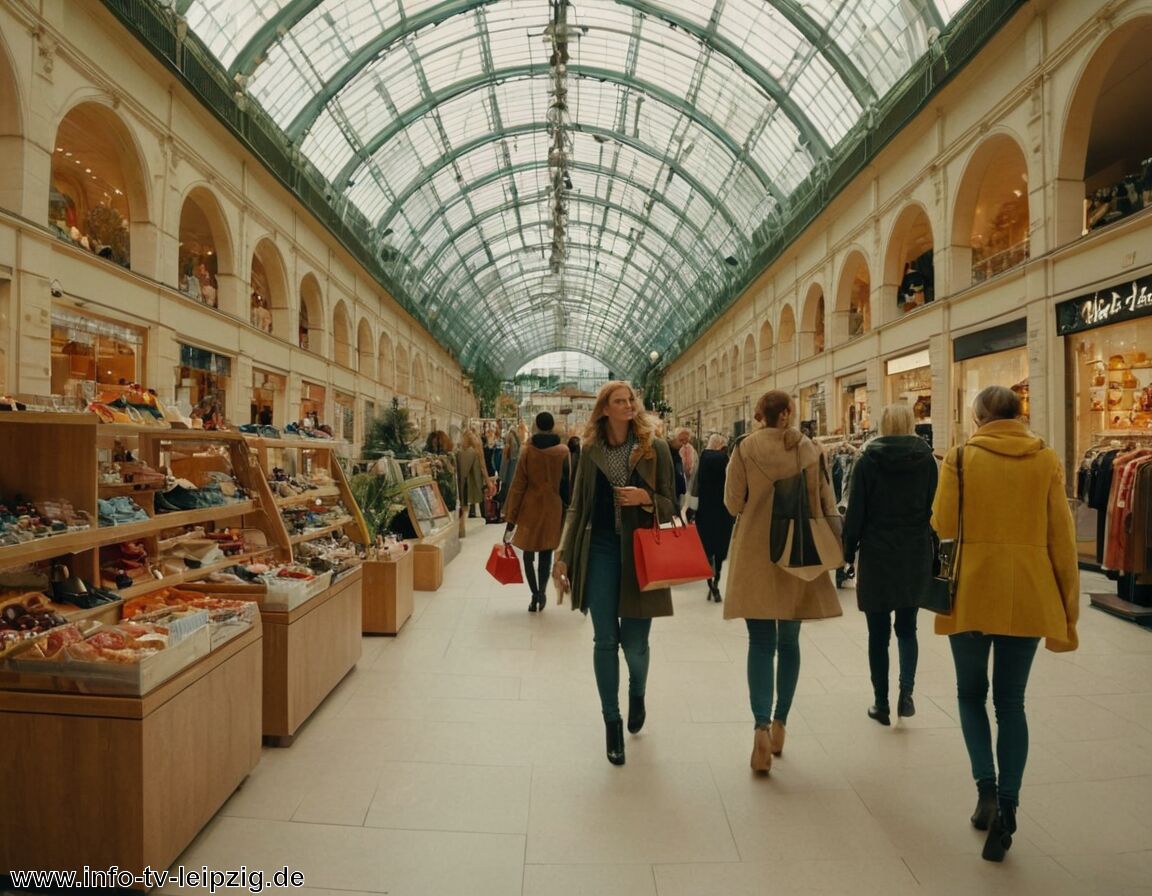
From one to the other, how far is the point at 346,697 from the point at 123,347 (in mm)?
8357

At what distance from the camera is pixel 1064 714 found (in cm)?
399

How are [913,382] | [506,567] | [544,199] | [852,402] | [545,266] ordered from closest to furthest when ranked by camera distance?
[506,567] → [913,382] → [852,402] → [544,199] → [545,266]

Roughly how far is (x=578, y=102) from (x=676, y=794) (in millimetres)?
23424

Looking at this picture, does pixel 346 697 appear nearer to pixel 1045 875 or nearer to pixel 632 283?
pixel 1045 875

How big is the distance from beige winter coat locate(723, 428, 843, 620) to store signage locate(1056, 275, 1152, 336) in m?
6.64

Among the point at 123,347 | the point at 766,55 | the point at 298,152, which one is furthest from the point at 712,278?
the point at 123,347

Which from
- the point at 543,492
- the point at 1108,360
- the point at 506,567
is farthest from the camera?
the point at 1108,360

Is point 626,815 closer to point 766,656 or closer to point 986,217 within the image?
point 766,656

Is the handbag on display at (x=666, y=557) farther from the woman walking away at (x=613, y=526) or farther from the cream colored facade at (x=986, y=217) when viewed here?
the cream colored facade at (x=986, y=217)

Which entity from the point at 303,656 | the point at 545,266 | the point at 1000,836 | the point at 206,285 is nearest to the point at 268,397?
the point at 206,285

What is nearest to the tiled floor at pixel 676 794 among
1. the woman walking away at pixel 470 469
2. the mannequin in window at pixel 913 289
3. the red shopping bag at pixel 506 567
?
the red shopping bag at pixel 506 567

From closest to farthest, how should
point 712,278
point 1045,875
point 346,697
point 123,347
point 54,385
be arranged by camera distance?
1. point 1045,875
2. point 346,697
3. point 54,385
4. point 123,347
5. point 712,278

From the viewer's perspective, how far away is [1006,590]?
8.55 feet

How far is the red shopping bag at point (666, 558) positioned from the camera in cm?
318
